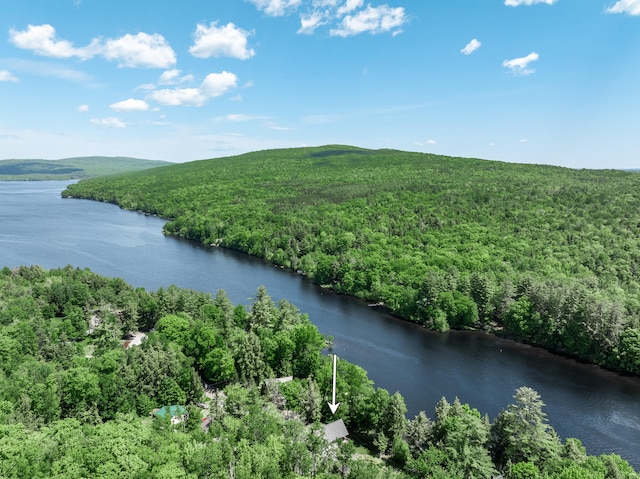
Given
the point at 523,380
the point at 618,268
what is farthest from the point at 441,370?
the point at 618,268

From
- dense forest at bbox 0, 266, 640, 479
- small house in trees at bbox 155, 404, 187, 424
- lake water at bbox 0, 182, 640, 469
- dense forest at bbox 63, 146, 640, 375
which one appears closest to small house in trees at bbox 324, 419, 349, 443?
dense forest at bbox 0, 266, 640, 479

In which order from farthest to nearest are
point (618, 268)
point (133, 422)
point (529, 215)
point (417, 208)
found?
point (417, 208) < point (529, 215) < point (618, 268) < point (133, 422)


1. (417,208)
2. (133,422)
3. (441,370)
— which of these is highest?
(417,208)

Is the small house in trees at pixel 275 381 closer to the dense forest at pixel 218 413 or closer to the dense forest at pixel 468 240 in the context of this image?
the dense forest at pixel 218 413

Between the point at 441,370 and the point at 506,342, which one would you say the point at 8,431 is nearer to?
the point at 441,370

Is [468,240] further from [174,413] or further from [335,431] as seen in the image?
[174,413]
